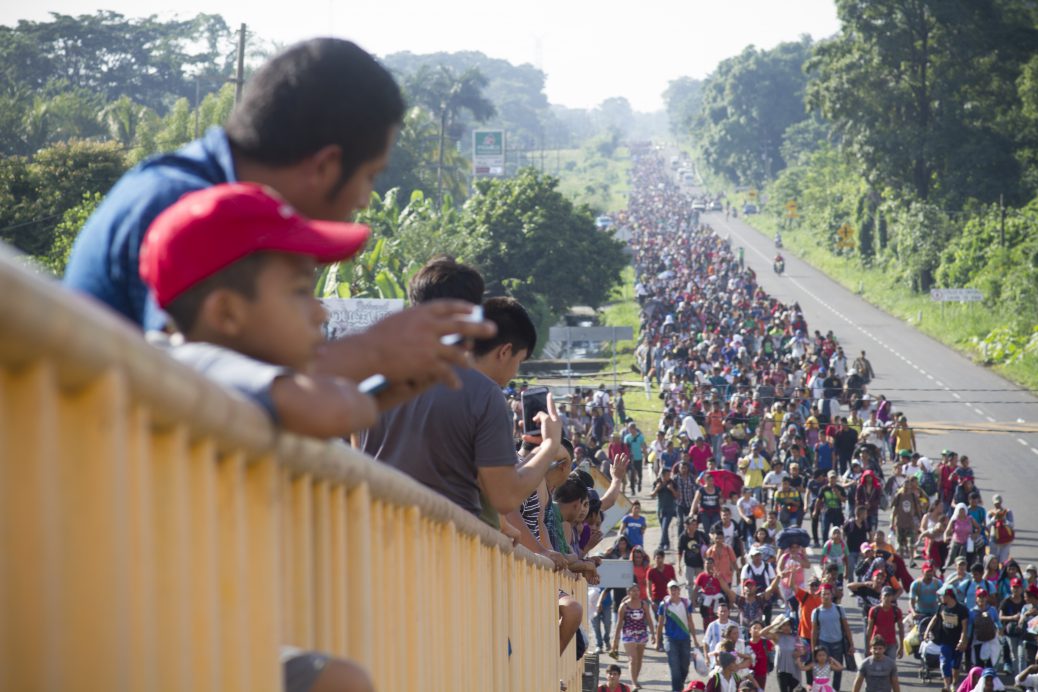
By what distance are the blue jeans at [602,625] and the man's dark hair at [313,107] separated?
1530 cm

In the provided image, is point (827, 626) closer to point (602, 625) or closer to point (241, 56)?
point (602, 625)

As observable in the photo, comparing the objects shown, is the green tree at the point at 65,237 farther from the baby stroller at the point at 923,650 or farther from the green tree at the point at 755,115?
the green tree at the point at 755,115

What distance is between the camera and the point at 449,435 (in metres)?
3.96

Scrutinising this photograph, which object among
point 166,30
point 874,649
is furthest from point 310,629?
point 166,30

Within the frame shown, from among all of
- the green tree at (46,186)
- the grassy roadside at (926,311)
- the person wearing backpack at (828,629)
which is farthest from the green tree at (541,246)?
the person wearing backpack at (828,629)

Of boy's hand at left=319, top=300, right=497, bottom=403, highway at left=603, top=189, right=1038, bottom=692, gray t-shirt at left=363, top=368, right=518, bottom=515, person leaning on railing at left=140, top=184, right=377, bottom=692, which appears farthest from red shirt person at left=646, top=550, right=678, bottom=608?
person leaning on railing at left=140, top=184, right=377, bottom=692

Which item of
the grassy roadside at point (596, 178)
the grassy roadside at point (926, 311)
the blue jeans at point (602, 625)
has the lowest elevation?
the grassy roadside at point (596, 178)

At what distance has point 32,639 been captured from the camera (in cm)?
136

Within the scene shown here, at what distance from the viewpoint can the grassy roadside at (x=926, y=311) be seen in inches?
1683

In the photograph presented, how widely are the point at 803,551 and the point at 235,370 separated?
639 inches

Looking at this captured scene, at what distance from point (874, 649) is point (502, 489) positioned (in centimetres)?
1155

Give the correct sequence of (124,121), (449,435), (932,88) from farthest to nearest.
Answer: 1. (124,121)
2. (932,88)
3. (449,435)

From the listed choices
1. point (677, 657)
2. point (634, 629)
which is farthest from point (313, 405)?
point (634, 629)

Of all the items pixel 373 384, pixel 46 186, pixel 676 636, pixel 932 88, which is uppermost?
pixel 932 88
